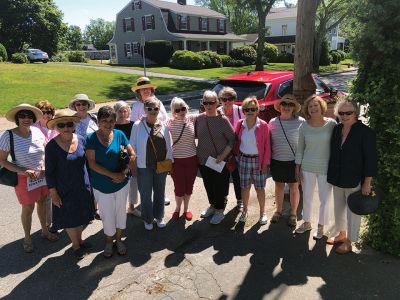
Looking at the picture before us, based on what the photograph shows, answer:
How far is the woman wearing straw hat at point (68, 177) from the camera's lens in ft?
12.5

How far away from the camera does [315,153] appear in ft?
13.8

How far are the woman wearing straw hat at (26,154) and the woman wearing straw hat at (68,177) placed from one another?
39 cm

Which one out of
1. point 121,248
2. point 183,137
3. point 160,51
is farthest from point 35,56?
point 121,248

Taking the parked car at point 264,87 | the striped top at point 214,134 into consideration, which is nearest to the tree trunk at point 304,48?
the parked car at point 264,87

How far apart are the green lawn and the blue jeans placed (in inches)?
452

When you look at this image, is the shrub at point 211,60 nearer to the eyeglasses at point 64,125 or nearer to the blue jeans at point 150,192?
the blue jeans at point 150,192

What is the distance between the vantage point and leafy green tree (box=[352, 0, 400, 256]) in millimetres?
3445

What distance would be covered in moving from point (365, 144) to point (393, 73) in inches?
29.8

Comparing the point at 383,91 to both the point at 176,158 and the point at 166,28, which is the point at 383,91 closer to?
the point at 176,158

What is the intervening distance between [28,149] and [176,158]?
184 centimetres

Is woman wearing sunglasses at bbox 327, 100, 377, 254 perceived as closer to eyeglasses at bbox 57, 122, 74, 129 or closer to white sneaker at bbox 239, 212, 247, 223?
white sneaker at bbox 239, 212, 247, 223

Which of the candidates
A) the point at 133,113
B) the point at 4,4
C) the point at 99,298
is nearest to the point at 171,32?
the point at 4,4

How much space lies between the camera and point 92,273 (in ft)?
12.7

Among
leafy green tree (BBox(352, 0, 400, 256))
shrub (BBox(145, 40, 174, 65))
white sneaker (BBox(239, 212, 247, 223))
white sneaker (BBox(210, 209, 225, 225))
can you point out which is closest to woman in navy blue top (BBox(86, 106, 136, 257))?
white sneaker (BBox(210, 209, 225, 225))
